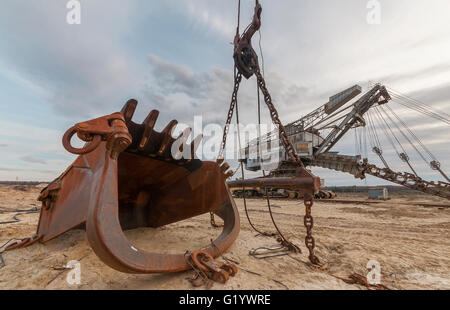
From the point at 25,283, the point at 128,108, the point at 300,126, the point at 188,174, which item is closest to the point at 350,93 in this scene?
the point at 300,126

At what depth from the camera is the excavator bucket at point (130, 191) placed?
190 cm

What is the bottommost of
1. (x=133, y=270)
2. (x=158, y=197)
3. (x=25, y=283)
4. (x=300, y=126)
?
(x=25, y=283)

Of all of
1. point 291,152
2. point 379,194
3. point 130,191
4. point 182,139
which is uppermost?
point 182,139

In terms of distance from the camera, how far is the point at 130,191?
4.28m

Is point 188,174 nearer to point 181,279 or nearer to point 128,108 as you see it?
point 128,108

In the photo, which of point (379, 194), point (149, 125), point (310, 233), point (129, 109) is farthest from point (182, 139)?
point (379, 194)

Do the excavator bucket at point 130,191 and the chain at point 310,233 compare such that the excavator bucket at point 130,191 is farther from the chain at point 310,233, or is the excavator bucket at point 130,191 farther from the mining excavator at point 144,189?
the chain at point 310,233

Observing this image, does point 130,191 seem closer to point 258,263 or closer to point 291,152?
point 258,263

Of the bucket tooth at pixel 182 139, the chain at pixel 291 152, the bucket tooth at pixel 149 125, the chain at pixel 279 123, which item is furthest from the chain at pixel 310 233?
the bucket tooth at pixel 149 125

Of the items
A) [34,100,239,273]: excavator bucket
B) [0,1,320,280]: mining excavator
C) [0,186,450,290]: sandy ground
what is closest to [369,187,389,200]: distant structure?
[0,186,450,290]: sandy ground

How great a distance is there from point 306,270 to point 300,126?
19318 mm

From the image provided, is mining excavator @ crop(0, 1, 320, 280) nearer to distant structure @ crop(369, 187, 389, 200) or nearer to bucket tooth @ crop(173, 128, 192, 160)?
bucket tooth @ crop(173, 128, 192, 160)

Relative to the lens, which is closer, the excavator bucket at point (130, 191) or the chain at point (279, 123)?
the excavator bucket at point (130, 191)
